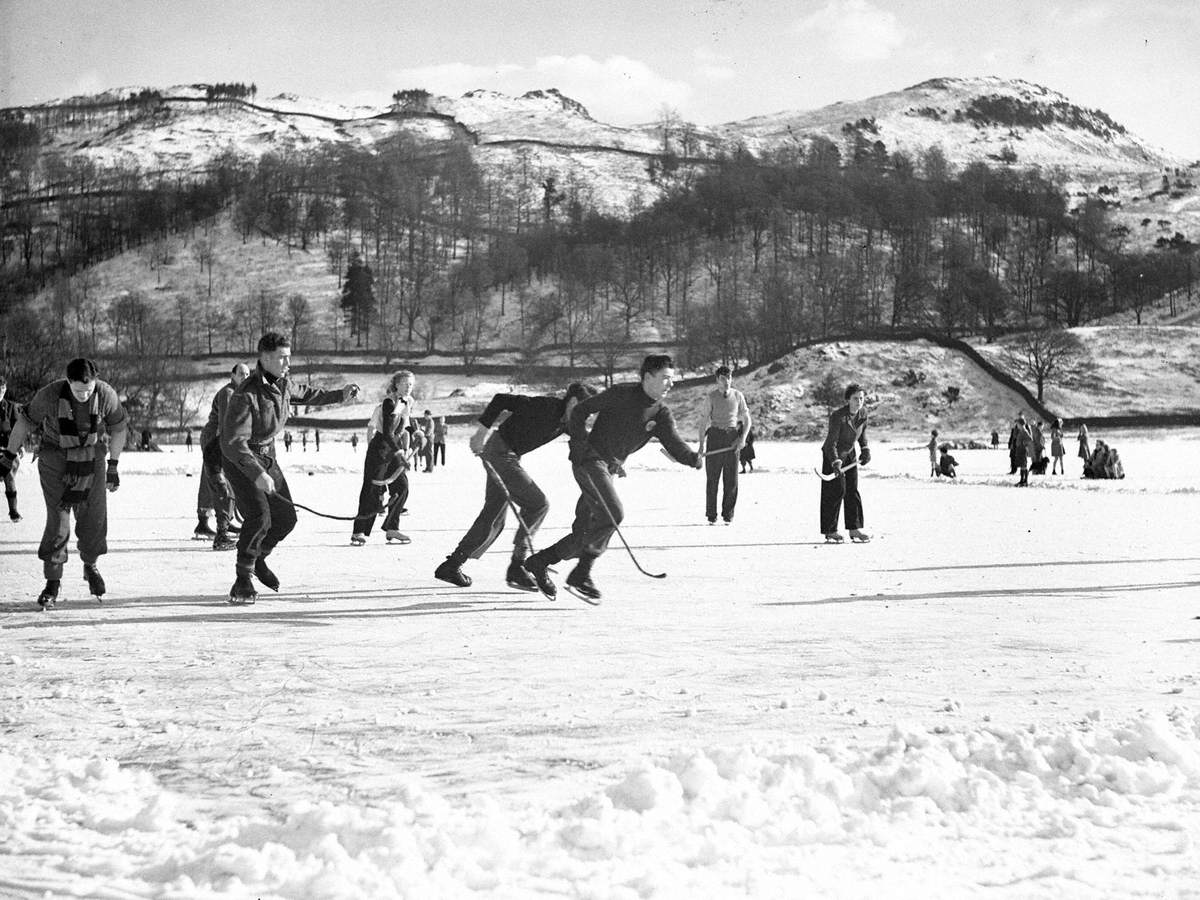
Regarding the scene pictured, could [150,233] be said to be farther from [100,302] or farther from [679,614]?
[679,614]

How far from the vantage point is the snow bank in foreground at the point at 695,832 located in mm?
3252

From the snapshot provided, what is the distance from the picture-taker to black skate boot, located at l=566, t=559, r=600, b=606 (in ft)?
26.8

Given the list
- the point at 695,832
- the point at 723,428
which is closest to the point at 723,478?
the point at 723,428

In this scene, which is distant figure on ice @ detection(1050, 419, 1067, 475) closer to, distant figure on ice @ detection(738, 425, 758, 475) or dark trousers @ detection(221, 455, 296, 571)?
distant figure on ice @ detection(738, 425, 758, 475)

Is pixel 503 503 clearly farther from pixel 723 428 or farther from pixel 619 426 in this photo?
pixel 723 428

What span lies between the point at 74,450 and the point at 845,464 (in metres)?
7.54

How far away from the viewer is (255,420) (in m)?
8.35

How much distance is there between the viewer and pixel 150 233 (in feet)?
446

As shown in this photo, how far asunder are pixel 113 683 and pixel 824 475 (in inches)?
337

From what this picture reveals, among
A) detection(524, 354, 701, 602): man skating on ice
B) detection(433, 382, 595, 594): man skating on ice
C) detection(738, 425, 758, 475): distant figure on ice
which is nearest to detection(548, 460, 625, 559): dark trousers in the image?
detection(524, 354, 701, 602): man skating on ice

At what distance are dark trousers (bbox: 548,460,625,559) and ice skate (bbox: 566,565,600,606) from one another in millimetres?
124

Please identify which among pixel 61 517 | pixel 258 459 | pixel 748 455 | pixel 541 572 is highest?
pixel 258 459

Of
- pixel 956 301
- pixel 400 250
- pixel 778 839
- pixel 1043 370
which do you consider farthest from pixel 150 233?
pixel 778 839

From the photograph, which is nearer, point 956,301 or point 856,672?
point 856,672
